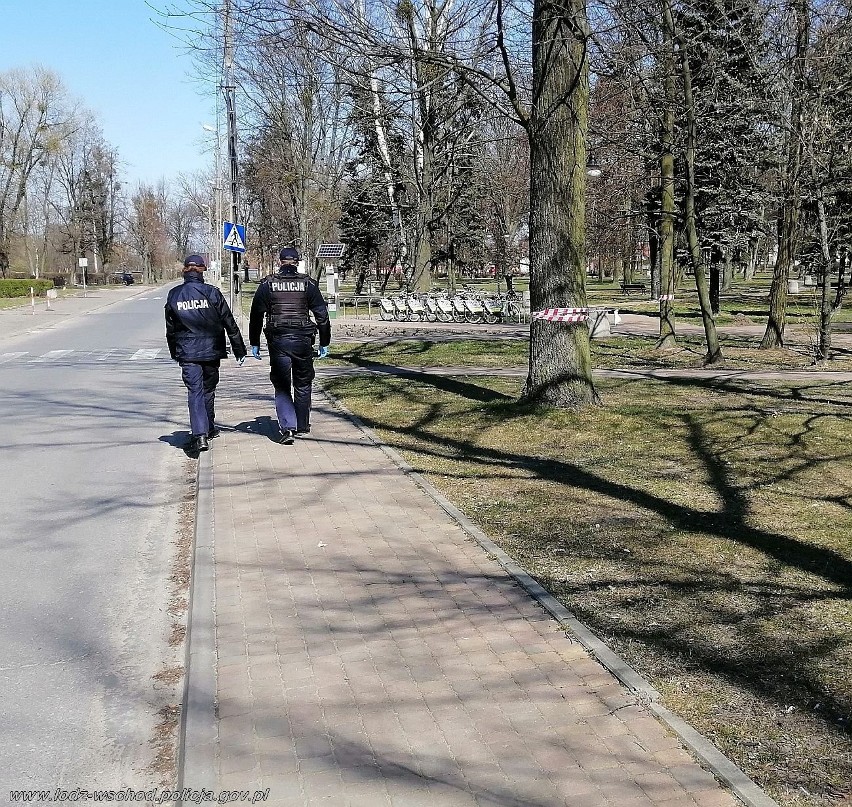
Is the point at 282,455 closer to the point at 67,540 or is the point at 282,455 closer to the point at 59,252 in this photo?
the point at 67,540

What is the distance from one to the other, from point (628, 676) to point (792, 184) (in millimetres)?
15608

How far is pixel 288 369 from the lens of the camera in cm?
1016

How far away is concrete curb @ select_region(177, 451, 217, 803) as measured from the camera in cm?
362

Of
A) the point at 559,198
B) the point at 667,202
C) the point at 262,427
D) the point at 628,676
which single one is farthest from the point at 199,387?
the point at 667,202

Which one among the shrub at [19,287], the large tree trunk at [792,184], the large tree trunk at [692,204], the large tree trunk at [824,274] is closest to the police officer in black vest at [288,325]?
the large tree trunk at [692,204]

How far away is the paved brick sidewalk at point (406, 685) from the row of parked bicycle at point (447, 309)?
25.8 metres

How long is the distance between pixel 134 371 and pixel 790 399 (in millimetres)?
11438

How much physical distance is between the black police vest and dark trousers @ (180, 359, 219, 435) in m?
0.80

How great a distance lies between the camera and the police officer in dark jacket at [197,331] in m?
9.64

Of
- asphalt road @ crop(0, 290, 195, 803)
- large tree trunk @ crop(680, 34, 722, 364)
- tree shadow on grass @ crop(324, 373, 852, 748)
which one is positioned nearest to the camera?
asphalt road @ crop(0, 290, 195, 803)

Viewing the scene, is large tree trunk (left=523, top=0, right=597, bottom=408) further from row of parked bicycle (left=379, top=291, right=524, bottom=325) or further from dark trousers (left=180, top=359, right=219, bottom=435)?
row of parked bicycle (left=379, top=291, right=524, bottom=325)

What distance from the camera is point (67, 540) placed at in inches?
271

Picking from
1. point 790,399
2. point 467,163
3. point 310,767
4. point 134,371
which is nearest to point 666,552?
point 310,767

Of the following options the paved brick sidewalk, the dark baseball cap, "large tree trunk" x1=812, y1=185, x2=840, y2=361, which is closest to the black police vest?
the dark baseball cap
